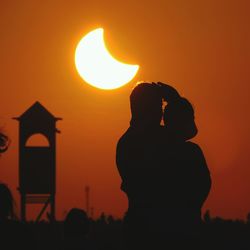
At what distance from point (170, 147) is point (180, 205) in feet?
1.31

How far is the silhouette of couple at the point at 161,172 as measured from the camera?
5195mm

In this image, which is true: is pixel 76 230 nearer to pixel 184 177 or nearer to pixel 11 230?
pixel 11 230

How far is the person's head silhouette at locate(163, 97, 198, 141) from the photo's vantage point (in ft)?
17.4

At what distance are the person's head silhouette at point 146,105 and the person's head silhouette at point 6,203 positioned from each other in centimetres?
97

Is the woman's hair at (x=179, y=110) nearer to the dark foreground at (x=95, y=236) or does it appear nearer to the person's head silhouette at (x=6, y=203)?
the dark foreground at (x=95, y=236)

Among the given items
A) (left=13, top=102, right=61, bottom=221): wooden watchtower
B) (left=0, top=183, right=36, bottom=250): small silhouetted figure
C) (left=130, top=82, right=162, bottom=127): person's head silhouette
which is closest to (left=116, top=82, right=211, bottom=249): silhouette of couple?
(left=130, top=82, right=162, bottom=127): person's head silhouette

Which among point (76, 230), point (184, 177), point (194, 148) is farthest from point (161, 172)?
point (76, 230)

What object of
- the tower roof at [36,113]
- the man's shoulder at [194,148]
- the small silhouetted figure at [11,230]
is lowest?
the small silhouetted figure at [11,230]

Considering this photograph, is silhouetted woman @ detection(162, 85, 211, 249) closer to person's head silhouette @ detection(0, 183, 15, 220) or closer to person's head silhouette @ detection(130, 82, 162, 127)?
person's head silhouette @ detection(130, 82, 162, 127)

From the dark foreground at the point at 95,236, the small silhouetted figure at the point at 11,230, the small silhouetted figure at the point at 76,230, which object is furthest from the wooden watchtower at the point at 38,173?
the small silhouetted figure at the point at 11,230

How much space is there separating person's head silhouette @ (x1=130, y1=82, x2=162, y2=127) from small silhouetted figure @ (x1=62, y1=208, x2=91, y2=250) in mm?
2809

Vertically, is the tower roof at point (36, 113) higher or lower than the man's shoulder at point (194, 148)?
higher

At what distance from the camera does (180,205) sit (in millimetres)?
5207

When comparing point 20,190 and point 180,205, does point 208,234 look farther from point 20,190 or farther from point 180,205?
point 20,190
